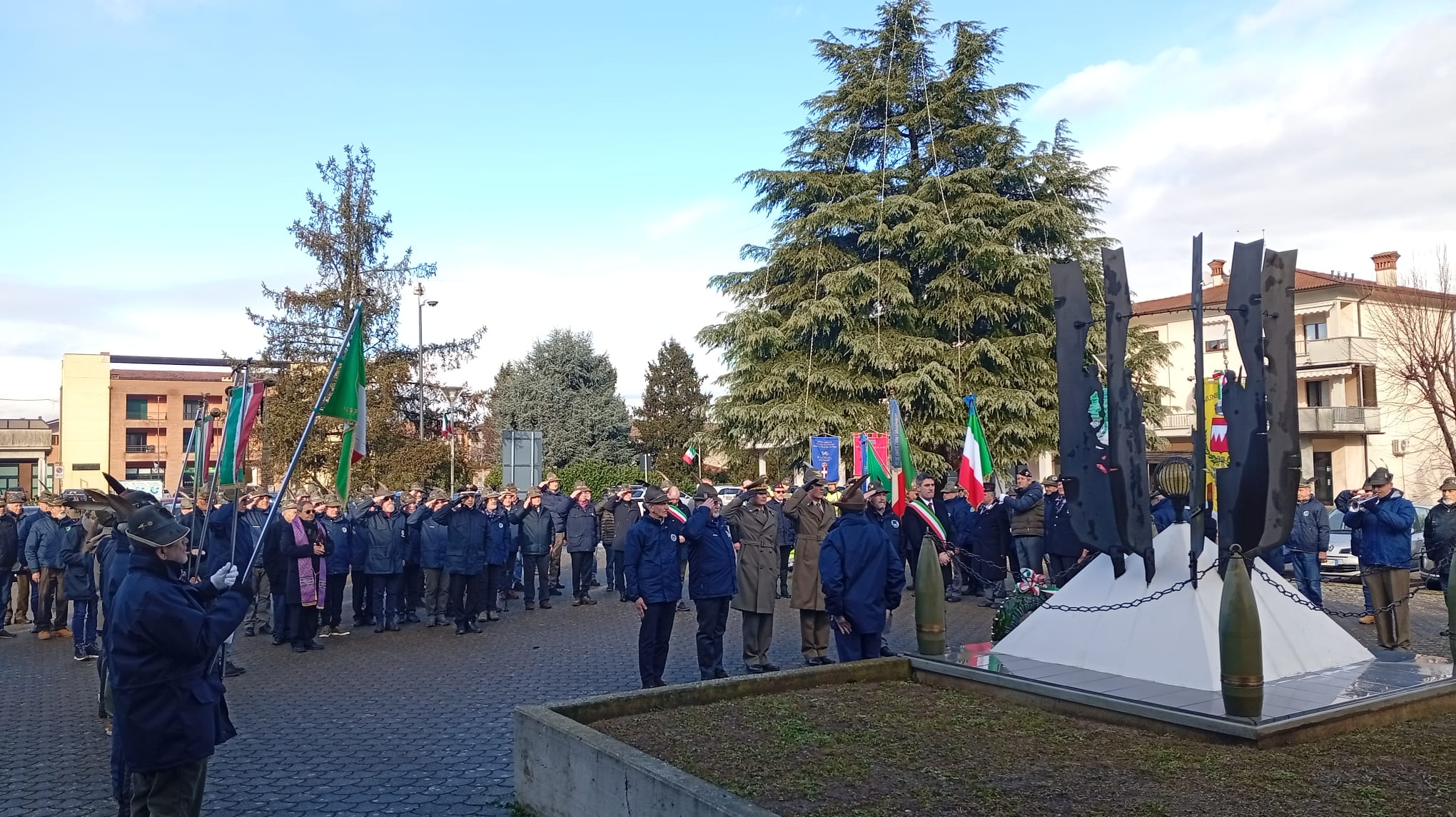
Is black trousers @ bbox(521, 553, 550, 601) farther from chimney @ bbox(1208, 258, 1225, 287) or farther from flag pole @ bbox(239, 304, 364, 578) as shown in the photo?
chimney @ bbox(1208, 258, 1225, 287)

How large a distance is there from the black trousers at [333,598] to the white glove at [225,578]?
9754 mm

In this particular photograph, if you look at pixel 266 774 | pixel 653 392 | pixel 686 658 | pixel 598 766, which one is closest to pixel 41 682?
pixel 266 774

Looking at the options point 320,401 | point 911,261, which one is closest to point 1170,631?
point 320,401

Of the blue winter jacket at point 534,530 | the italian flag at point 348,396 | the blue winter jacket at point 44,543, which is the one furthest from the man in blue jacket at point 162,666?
the blue winter jacket at point 534,530

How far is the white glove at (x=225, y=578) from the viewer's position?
535cm

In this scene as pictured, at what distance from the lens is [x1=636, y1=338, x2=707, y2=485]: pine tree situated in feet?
219

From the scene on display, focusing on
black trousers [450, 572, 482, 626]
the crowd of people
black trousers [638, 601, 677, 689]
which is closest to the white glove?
the crowd of people

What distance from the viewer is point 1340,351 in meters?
41.6

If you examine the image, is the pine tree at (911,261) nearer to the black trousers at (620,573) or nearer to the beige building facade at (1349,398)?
the black trousers at (620,573)

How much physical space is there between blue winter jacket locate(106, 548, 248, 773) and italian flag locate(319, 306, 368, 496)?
2.39m

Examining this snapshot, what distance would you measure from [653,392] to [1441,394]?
44722 mm

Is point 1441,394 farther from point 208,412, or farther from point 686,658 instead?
point 208,412

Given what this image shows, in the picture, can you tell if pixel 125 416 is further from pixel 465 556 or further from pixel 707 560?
pixel 707 560

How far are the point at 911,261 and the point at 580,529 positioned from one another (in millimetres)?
14659
